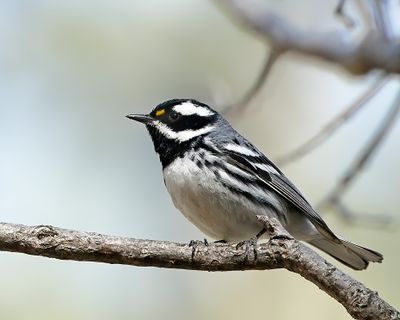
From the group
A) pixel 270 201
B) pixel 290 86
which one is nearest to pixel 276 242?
pixel 270 201

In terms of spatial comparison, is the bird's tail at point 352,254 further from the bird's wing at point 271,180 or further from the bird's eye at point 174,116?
the bird's eye at point 174,116

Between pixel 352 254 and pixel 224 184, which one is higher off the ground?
pixel 224 184

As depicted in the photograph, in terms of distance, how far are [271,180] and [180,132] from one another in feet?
2.04

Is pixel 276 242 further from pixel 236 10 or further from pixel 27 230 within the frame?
pixel 236 10

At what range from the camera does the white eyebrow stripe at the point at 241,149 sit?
4.66 m

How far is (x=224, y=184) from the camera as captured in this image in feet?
14.4

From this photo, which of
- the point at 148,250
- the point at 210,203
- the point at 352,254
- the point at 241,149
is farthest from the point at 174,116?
the point at 148,250

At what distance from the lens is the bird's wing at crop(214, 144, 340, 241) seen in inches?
181

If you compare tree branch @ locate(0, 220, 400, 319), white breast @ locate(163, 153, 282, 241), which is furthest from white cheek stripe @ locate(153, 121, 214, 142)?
tree branch @ locate(0, 220, 400, 319)

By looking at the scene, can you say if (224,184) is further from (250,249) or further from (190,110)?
(250,249)

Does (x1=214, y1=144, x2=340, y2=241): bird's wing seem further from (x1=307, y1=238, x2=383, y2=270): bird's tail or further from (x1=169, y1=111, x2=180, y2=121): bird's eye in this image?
(x1=169, y1=111, x2=180, y2=121): bird's eye

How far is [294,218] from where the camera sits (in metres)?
4.73

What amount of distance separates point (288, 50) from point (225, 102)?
748 mm

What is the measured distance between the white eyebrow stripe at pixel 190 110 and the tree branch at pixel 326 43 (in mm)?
605
